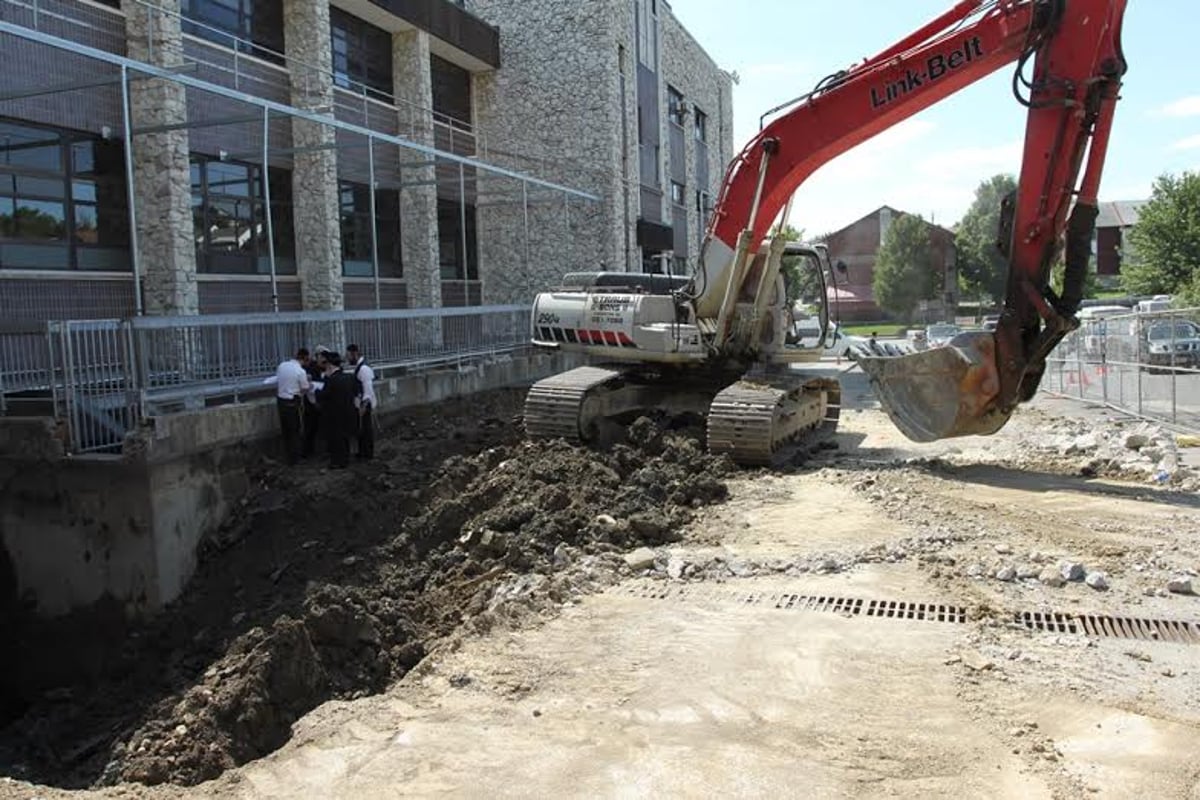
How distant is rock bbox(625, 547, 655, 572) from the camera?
6988mm

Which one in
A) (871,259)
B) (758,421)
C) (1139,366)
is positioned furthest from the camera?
(871,259)

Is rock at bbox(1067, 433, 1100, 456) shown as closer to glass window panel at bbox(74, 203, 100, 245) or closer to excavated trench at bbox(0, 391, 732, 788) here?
excavated trench at bbox(0, 391, 732, 788)

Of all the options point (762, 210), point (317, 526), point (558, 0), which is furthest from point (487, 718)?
point (558, 0)

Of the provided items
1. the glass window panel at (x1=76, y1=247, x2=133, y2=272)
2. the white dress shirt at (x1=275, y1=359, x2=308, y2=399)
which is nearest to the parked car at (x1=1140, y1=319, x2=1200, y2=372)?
the white dress shirt at (x1=275, y1=359, x2=308, y2=399)

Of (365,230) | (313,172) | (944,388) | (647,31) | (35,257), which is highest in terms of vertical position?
(647,31)

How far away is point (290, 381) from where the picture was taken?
35.7 feet

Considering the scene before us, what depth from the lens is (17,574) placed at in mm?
9461

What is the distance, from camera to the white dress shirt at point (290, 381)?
10852 millimetres

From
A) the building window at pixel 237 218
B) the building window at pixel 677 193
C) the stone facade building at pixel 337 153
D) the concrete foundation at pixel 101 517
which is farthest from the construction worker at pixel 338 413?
the building window at pixel 677 193

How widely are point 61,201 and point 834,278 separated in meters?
10.7

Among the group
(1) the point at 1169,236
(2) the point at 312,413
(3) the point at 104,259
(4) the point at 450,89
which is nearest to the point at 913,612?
(2) the point at 312,413

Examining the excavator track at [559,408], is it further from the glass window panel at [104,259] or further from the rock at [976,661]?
the glass window panel at [104,259]

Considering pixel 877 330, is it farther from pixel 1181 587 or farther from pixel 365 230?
pixel 1181 587

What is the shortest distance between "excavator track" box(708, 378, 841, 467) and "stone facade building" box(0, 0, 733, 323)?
4085 mm
